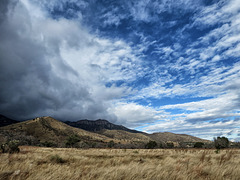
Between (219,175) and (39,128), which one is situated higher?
(39,128)

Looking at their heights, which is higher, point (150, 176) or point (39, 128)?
point (39, 128)

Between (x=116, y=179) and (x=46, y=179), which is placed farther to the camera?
(x=116, y=179)

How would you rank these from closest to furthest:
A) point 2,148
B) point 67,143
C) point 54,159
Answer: point 54,159 → point 2,148 → point 67,143

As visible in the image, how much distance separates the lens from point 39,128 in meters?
146

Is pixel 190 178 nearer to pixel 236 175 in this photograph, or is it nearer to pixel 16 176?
pixel 236 175

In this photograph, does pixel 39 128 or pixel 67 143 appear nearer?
pixel 67 143

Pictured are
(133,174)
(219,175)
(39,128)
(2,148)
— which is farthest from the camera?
(39,128)

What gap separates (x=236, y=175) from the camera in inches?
→ 174

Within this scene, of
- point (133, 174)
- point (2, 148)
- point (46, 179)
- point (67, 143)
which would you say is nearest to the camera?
point (46, 179)

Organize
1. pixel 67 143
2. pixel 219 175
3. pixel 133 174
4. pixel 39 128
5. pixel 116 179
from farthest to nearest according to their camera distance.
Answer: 1. pixel 39 128
2. pixel 67 143
3. pixel 219 175
4. pixel 133 174
5. pixel 116 179

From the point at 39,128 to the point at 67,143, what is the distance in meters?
99.4

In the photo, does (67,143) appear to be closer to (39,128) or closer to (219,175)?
(219,175)

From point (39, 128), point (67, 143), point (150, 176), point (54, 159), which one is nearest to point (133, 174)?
point (150, 176)

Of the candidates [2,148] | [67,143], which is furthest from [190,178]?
[67,143]
